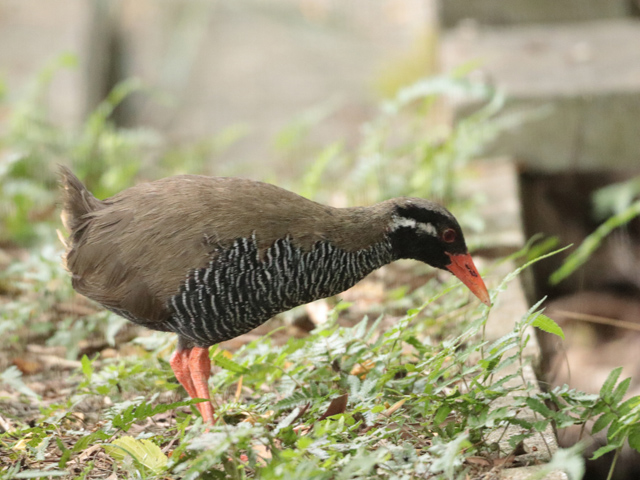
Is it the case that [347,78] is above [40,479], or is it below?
above

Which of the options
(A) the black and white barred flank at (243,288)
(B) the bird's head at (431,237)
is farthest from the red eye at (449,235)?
(A) the black and white barred flank at (243,288)

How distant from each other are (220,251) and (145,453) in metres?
0.88

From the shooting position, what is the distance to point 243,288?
3.50m

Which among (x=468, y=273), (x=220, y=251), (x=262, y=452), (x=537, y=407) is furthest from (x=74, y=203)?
(x=537, y=407)

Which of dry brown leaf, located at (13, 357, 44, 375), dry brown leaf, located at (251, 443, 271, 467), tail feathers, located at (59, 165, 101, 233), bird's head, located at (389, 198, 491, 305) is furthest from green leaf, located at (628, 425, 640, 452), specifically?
dry brown leaf, located at (13, 357, 44, 375)

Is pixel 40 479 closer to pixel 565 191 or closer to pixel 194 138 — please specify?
pixel 565 191

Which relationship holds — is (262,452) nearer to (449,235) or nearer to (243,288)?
(243,288)

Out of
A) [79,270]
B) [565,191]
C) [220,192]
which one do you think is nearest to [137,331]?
[79,270]

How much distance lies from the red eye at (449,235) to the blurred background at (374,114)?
81cm

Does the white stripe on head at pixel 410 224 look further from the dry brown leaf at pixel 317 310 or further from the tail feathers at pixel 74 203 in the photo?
the tail feathers at pixel 74 203

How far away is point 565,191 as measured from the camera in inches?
271

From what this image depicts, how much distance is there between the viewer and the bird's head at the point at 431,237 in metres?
3.79

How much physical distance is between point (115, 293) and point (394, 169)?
11.0 ft

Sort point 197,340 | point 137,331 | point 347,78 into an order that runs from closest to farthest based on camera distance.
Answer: point 197,340, point 137,331, point 347,78
